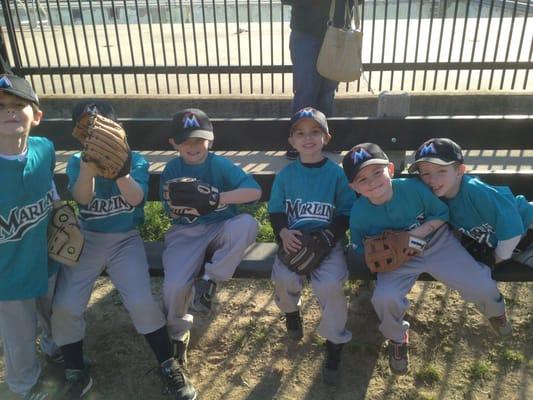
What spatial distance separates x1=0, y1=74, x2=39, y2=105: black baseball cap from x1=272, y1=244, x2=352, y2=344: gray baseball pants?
136cm

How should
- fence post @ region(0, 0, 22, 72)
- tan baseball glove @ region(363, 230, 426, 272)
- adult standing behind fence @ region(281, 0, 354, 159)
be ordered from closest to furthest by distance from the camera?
tan baseball glove @ region(363, 230, 426, 272), adult standing behind fence @ region(281, 0, 354, 159), fence post @ region(0, 0, 22, 72)

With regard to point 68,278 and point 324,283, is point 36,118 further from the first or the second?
point 324,283

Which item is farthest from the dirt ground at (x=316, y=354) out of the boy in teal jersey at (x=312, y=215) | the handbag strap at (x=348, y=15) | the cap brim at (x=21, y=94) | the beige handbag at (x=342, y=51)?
the handbag strap at (x=348, y=15)

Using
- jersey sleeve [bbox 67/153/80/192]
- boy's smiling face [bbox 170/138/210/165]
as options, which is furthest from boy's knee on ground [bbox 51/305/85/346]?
boy's smiling face [bbox 170/138/210/165]

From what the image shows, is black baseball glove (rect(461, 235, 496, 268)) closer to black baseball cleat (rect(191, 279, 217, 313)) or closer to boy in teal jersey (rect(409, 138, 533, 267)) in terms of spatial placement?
boy in teal jersey (rect(409, 138, 533, 267))

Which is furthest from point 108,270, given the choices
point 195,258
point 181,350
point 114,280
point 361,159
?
point 361,159

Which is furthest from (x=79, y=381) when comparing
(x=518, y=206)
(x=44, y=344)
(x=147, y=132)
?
(x=518, y=206)

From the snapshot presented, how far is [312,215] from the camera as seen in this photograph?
2.57 meters

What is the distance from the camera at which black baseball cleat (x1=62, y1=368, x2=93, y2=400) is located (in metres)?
2.40

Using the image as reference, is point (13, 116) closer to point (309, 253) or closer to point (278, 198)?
point (278, 198)

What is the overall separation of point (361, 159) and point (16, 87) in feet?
4.97

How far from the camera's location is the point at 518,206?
2539mm

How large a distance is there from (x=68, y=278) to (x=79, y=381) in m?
0.49

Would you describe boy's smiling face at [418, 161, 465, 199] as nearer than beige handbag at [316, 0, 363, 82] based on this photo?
Yes
